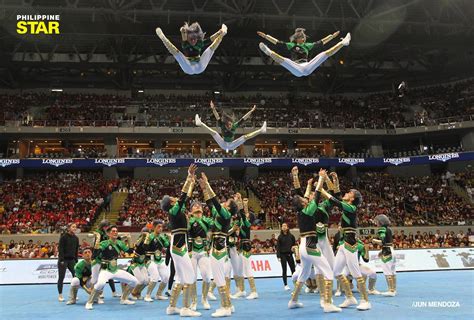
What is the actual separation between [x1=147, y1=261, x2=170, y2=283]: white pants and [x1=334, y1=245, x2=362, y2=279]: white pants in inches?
188

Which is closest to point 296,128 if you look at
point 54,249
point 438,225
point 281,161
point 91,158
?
point 281,161

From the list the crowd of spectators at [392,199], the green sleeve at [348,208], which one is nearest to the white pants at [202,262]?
the green sleeve at [348,208]

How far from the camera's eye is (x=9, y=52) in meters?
31.9

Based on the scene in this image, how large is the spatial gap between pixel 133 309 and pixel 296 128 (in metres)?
28.4

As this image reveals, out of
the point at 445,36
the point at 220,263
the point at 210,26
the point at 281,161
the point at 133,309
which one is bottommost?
the point at 133,309

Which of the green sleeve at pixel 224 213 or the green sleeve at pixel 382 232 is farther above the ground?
the green sleeve at pixel 224 213

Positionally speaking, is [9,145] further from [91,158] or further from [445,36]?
[445,36]

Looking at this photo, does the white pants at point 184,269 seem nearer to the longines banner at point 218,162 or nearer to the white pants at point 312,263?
the white pants at point 312,263

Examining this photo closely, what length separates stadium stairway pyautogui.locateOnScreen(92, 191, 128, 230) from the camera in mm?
27797

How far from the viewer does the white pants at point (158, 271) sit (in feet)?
36.6

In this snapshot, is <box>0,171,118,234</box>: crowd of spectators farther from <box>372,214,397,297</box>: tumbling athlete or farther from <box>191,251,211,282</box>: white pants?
<box>372,214,397,297</box>: tumbling athlete

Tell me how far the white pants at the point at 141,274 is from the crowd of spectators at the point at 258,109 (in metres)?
23.2

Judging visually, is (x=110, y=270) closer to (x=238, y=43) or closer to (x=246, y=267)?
(x=246, y=267)

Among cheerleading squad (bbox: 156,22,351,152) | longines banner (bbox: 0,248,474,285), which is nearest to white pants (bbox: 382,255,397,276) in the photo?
longines banner (bbox: 0,248,474,285)
